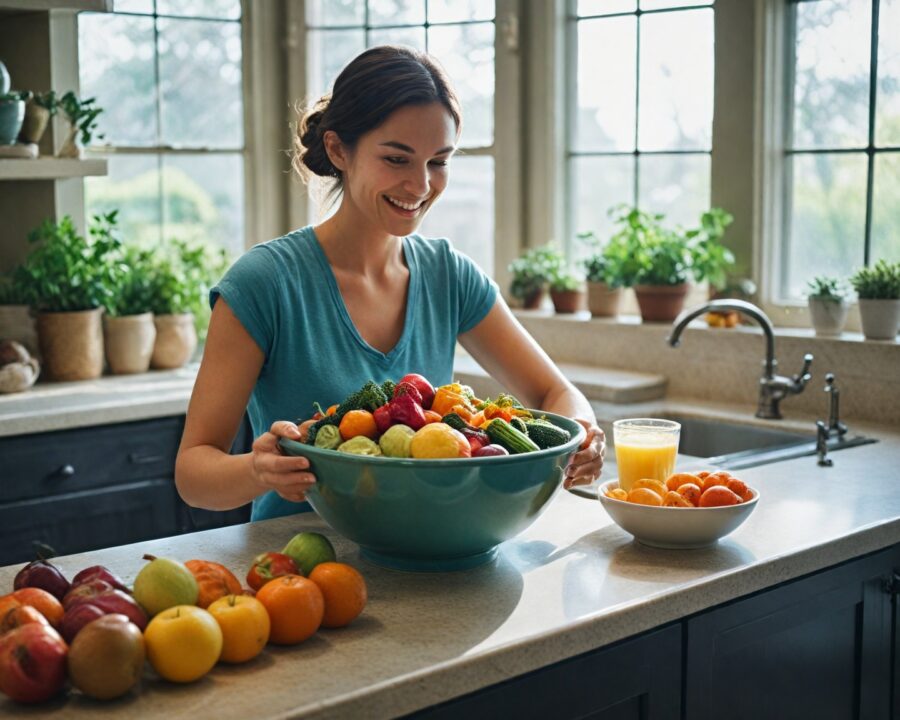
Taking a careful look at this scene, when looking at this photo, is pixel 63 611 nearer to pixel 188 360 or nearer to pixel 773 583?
pixel 773 583

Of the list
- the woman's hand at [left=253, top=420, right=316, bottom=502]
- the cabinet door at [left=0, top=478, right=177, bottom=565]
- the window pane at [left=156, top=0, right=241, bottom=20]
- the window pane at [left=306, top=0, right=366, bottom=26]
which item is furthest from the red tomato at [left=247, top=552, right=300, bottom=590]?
the window pane at [left=306, top=0, right=366, bottom=26]

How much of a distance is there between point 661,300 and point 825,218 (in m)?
0.52

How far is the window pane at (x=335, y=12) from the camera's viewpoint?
13.6ft

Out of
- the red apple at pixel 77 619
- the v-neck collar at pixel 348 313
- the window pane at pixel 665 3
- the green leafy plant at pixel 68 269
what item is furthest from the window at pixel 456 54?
the red apple at pixel 77 619

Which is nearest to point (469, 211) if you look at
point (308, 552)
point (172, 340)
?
point (172, 340)

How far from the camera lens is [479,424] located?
169 centimetres

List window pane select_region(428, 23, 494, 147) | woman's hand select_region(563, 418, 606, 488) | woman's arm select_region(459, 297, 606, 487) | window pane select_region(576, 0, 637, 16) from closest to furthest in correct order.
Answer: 1. woman's hand select_region(563, 418, 606, 488)
2. woman's arm select_region(459, 297, 606, 487)
3. window pane select_region(576, 0, 637, 16)
4. window pane select_region(428, 23, 494, 147)

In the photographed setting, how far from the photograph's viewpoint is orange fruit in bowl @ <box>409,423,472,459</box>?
155 cm

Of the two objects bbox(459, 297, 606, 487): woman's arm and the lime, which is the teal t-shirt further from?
the lime

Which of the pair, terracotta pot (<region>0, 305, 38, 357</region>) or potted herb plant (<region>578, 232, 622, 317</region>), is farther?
potted herb plant (<region>578, 232, 622, 317</region>)

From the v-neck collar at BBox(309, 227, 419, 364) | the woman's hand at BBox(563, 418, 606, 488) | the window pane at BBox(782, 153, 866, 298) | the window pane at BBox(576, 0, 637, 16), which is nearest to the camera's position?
the woman's hand at BBox(563, 418, 606, 488)

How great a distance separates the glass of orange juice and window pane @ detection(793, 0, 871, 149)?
1.54 metres

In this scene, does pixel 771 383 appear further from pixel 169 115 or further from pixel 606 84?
pixel 169 115

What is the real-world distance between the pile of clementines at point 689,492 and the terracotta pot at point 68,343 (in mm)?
2162
